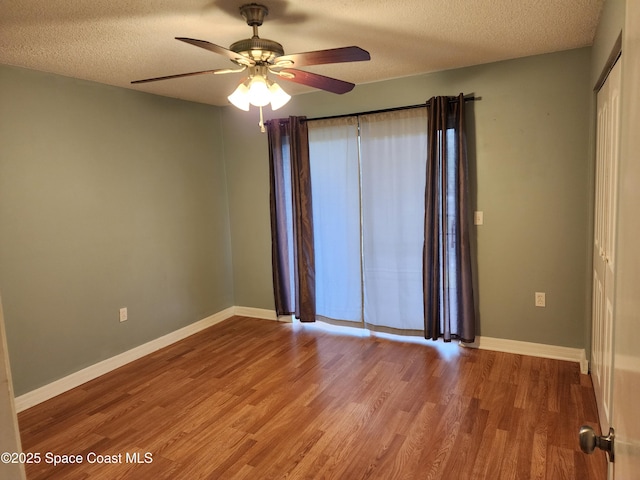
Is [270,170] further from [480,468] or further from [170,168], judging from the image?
[480,468]

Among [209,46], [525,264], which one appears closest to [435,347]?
[525,264]

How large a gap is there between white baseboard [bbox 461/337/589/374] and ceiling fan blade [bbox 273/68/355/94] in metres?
2.45

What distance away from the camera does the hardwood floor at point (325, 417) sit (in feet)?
7.36

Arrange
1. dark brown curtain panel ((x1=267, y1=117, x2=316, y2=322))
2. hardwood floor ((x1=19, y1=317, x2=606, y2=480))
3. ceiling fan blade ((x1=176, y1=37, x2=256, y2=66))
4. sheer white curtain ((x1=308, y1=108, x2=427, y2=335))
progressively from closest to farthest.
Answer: ceiling fan blade ((x1=176, y1=37, x2=256, y2=66)) → hardwood floor ((x1=19, y1=317, x2=606, y2=480)) → sheer white curtain ((x1=308, y1=108, x2=427, y2=335)) → dark brown curtain panel ((x1=267, y1=117, x2=316, y2=322))

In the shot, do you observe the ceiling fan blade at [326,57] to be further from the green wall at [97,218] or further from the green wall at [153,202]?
the green wall at [97,218]

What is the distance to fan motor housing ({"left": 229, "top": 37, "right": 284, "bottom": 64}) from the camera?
2.15 m

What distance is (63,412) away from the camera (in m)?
2.92

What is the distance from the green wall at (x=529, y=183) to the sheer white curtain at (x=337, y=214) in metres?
0.55

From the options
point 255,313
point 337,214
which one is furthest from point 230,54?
point 255,313

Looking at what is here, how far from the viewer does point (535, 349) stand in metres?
3.49

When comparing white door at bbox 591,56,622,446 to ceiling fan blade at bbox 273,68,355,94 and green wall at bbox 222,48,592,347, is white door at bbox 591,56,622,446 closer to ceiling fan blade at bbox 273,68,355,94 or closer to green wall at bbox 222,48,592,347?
green wall at bbox 222,48,592,347

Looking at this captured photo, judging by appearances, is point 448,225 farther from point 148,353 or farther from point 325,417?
point 148,353

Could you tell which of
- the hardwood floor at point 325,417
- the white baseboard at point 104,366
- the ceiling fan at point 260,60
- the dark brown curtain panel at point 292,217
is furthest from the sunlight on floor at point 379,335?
the ceiling fan at point 260,60

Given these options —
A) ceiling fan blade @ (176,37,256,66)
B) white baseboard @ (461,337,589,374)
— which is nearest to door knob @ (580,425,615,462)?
ceiling fan blade @ (176,37,256,66)
